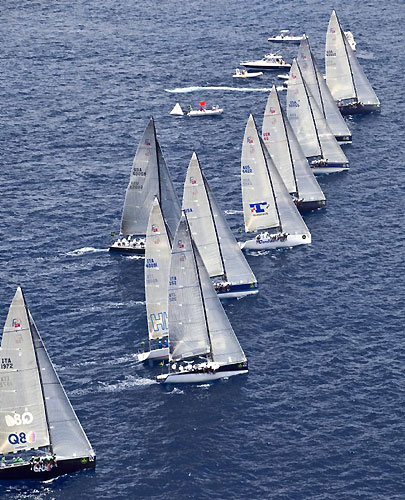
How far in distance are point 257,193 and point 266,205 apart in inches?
84.3

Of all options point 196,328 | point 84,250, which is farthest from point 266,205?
point 196,328

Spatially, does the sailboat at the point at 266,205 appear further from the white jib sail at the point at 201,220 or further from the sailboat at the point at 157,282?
the sailboat at the point at 157,282

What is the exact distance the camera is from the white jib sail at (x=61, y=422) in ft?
456

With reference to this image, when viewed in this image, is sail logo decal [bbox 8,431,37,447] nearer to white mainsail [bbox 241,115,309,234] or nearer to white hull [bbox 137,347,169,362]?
white hull [bbox 137,347,169,362]

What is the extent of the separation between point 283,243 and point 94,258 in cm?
2678

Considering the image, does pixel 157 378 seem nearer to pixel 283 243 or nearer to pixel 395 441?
pixel 395 441

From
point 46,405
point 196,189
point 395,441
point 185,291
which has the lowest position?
point 395,441

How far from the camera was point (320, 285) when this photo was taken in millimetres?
178875

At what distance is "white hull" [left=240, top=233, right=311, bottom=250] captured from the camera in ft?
624

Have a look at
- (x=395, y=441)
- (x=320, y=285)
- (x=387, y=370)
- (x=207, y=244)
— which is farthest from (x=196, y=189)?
(x=395, y=441)

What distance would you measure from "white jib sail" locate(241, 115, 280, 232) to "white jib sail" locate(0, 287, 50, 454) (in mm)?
62144

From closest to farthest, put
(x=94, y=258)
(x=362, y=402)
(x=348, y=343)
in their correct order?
1. (x=362, y=402)
2. (x=348, y=343)
3. (x=94, y=258)

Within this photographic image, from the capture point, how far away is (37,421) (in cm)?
13925

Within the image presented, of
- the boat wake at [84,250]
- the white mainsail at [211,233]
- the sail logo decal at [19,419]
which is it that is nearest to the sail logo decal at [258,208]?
the white mainsail at [211,233]
